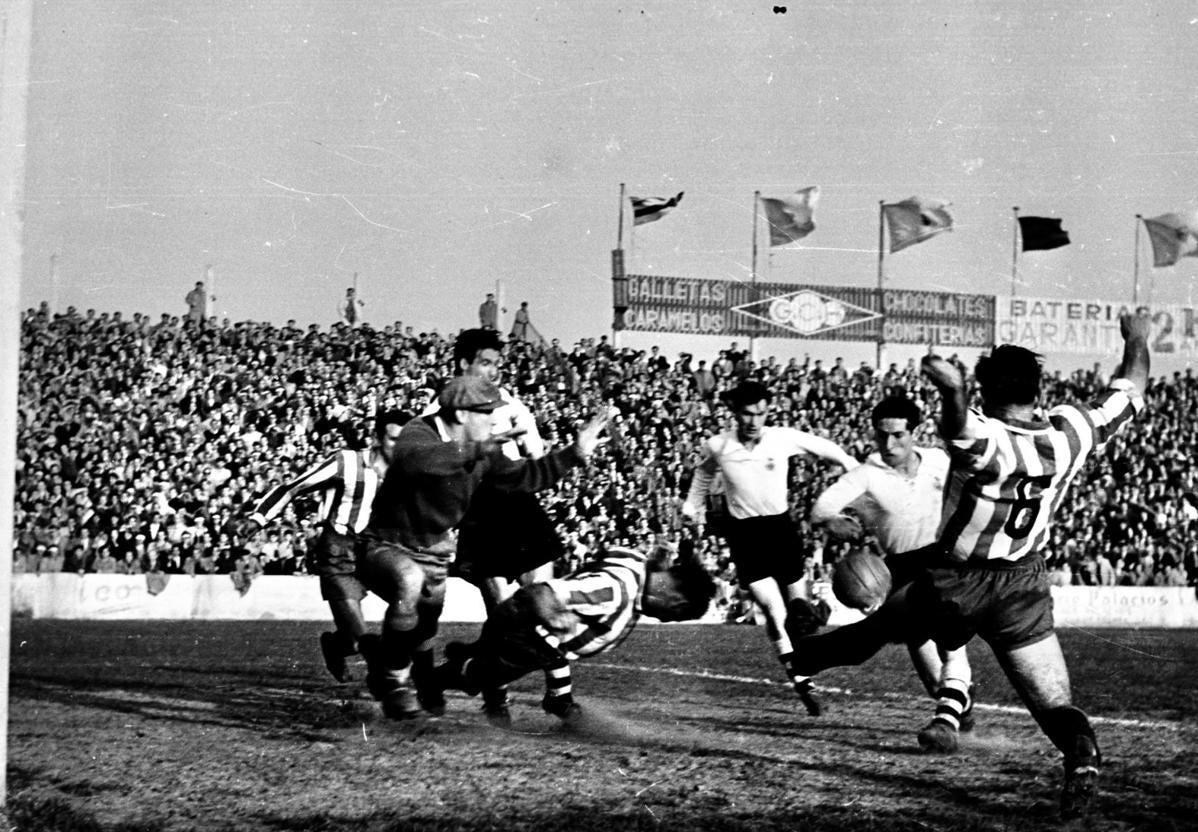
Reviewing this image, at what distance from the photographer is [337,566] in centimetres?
988

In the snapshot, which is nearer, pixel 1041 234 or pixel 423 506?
pixel 423 506

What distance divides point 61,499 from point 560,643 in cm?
1236

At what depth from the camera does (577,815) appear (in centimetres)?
560

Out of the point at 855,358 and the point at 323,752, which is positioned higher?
the point at 855,358

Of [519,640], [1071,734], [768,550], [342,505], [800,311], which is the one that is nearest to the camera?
[1071,734]

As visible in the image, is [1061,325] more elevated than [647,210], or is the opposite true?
[647,210]

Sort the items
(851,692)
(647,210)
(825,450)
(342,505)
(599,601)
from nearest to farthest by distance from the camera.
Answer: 1. (599,601)
2. (825,450)
3. (342,505)
4. (851,692)
5. (647,210)

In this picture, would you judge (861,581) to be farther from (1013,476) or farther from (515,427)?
(515,427)

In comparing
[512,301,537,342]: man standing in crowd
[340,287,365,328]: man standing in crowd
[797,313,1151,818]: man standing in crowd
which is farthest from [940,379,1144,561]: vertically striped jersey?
[340,287,365,328]: man standing in crowd

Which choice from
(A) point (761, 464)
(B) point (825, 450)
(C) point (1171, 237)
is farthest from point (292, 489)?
(C) point (1171, 237)

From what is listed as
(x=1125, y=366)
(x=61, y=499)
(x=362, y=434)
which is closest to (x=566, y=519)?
(x=362, y=434)

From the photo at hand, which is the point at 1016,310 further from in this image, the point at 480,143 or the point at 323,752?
the point at 323,752

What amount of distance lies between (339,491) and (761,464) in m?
2.98

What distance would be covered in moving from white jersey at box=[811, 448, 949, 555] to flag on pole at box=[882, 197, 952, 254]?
14.1 meters
